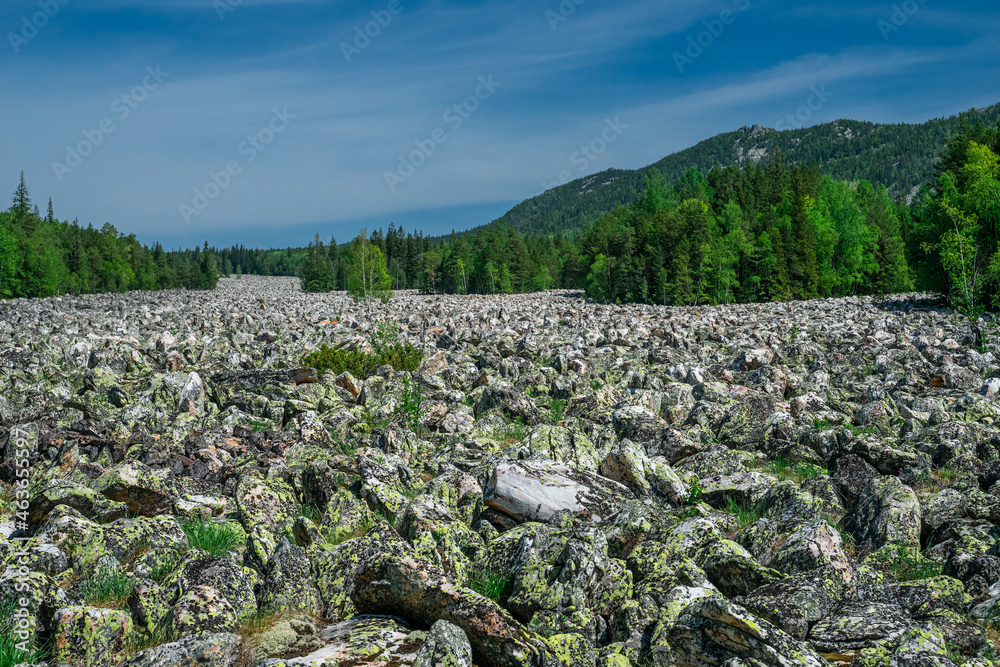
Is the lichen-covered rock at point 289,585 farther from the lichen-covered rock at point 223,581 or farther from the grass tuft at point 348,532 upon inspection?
the grass tuft at point 348,532

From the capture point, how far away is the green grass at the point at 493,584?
495 cm

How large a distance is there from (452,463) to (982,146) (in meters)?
44.5

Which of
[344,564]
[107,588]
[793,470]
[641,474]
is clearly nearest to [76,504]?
[107,588]

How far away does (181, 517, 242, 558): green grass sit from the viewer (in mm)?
5461

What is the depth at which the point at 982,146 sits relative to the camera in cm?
3816

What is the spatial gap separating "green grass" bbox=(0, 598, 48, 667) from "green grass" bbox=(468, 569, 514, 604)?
285 centimetres

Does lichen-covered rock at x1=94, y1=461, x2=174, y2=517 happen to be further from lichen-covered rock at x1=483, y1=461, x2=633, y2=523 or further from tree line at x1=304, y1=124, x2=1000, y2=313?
tree line at x1=304, y1=124, x2=1000, y2=313

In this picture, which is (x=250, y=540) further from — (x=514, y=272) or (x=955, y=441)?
(x=514, y=272)

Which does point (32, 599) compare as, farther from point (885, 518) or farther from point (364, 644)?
point (885, 518)

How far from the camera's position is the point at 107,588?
471 centimetres

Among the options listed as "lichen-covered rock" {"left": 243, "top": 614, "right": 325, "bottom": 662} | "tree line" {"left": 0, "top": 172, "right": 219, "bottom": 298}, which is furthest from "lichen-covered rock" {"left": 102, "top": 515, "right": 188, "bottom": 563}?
"tree line" {"left": 0, "top": 172, "right": 219, "bottom": 298}

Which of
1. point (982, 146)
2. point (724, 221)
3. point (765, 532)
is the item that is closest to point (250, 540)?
point (765, 532)

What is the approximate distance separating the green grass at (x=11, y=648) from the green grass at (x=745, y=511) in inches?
230

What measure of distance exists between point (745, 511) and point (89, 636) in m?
5.98
